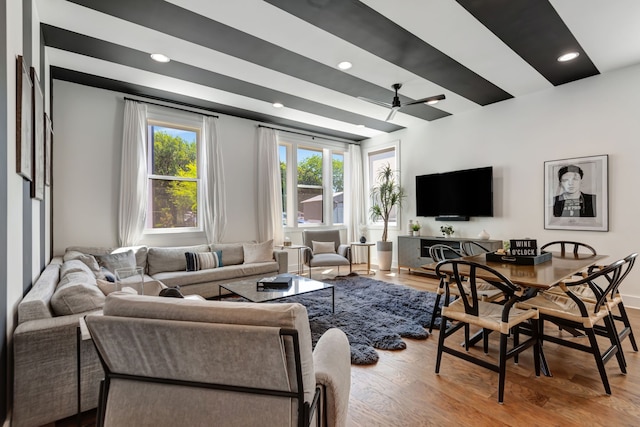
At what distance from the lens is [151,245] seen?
14.3 ft

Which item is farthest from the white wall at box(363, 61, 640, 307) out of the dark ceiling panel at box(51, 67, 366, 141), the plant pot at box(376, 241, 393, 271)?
the dark ceiling panel at box(51, 67, 366, 141)

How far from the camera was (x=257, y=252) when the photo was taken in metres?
4.64

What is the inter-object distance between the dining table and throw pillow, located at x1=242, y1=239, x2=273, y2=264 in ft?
8.59

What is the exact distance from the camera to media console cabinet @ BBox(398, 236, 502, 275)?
5.07 m

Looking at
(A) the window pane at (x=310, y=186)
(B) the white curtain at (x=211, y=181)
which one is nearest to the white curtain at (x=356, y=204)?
(A) the window pane at (x=310, y=186)

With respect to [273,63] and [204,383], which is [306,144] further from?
[204,383]

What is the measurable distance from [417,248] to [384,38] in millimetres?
3551

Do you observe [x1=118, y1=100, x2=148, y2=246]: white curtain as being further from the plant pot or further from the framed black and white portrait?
the framed black and white portrait

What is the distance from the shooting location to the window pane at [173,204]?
178 inches

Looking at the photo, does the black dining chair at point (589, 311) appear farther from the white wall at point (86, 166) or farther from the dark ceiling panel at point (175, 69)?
the white wall at point (86, 166)

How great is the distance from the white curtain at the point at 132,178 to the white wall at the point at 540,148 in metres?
4.55

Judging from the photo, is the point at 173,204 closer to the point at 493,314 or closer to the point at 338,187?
the point at 338,187

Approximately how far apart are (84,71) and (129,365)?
383 cm

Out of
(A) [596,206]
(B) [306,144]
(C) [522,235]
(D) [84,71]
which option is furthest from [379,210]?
(D) [84,71]
